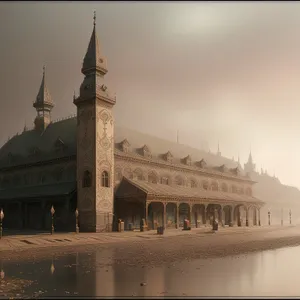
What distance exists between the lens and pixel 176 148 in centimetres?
6138

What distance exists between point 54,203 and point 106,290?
116 feet

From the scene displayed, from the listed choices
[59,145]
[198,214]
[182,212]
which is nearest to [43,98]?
[59,145]

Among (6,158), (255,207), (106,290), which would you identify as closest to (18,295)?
(106,290)

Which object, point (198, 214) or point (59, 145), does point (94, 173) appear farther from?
point (198, 214)

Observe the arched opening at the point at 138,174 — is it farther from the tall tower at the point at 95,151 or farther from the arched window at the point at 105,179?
the arched window at the point at 105,179

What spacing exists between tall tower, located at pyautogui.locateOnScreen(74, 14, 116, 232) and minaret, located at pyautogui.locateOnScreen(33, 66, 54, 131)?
15408mm

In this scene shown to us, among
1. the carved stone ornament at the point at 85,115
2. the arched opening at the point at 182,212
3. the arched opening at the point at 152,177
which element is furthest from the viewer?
the arched opening at the point at 182,212

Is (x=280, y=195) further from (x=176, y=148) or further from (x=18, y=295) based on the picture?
(x=18, y=295)

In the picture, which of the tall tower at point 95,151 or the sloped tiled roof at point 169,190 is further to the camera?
the sloped tiled roof at point 169,190

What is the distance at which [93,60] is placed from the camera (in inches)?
1706

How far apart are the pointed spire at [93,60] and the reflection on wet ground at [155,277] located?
29012 millimetres

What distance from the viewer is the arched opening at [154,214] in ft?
154

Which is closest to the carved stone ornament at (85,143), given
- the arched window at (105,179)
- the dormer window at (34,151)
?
the arched window at (105,179)

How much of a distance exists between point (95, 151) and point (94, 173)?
227 centimetres
